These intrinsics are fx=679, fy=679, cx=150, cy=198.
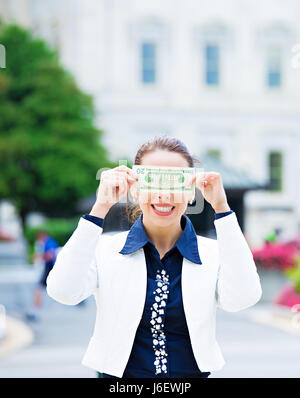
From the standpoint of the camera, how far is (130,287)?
214cm

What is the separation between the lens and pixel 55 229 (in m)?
21.7

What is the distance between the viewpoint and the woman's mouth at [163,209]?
7.00 feet

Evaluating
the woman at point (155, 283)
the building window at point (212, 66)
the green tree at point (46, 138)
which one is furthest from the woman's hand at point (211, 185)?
the building window at point (212, 66)

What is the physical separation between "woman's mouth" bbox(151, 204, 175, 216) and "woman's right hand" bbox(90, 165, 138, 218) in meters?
0.11

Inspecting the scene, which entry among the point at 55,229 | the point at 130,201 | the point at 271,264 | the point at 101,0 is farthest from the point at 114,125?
the point at 130,201

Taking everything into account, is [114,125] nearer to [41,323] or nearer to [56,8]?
[56,8]

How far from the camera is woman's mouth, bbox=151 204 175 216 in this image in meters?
2.13

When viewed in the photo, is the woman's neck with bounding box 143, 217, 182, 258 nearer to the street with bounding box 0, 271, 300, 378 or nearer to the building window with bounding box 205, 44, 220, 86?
the street with bounding box 0, 271, 300, 378

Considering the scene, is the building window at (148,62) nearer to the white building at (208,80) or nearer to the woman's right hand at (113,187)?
the white building at (208,80)

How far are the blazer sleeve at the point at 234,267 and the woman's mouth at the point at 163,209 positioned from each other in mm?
149

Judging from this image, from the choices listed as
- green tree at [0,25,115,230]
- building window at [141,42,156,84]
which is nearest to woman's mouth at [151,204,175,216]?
green tree at [0,25,115,230]

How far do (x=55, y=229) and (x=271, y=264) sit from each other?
1063 cm

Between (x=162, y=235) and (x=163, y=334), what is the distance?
0.33 metres

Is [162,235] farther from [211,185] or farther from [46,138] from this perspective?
[46,138]
